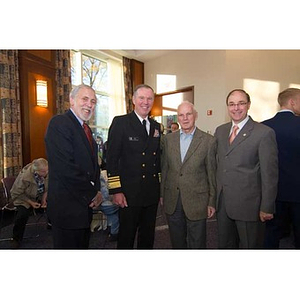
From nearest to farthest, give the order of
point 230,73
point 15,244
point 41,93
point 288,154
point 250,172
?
point 250,172 < point 288,154 < point 15,244 < point 41,93 < point 230,73

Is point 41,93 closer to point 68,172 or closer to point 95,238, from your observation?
point 95,238

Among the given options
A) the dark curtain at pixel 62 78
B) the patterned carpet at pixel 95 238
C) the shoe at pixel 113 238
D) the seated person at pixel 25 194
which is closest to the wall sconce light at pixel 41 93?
the dark curtain at pixel 62 78

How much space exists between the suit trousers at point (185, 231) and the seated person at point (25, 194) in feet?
6.01

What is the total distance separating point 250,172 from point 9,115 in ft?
12.9

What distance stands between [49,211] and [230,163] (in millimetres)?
1262

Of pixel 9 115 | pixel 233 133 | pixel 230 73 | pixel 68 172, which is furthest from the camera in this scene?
pixel 230 73

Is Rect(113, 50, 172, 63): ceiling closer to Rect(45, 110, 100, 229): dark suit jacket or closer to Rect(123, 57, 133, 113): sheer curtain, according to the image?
Rect(123, 57, 133, 113): sheer curtain

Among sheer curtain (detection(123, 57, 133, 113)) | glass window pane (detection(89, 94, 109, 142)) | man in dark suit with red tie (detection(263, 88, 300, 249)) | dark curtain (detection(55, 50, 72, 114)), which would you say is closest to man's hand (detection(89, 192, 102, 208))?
man in dark suit with red tie (detection(263, 88, 300, 249))

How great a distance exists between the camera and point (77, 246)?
5.62 ft

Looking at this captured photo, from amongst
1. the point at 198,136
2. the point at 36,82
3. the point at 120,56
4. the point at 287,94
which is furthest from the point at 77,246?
the point at 120,56

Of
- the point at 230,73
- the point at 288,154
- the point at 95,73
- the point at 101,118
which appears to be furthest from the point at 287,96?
the point at 95,73

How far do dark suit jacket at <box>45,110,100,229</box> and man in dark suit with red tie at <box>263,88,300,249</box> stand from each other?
158 cm

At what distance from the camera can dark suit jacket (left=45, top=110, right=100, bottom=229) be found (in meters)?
1.61

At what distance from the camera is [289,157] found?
2.18 meters
